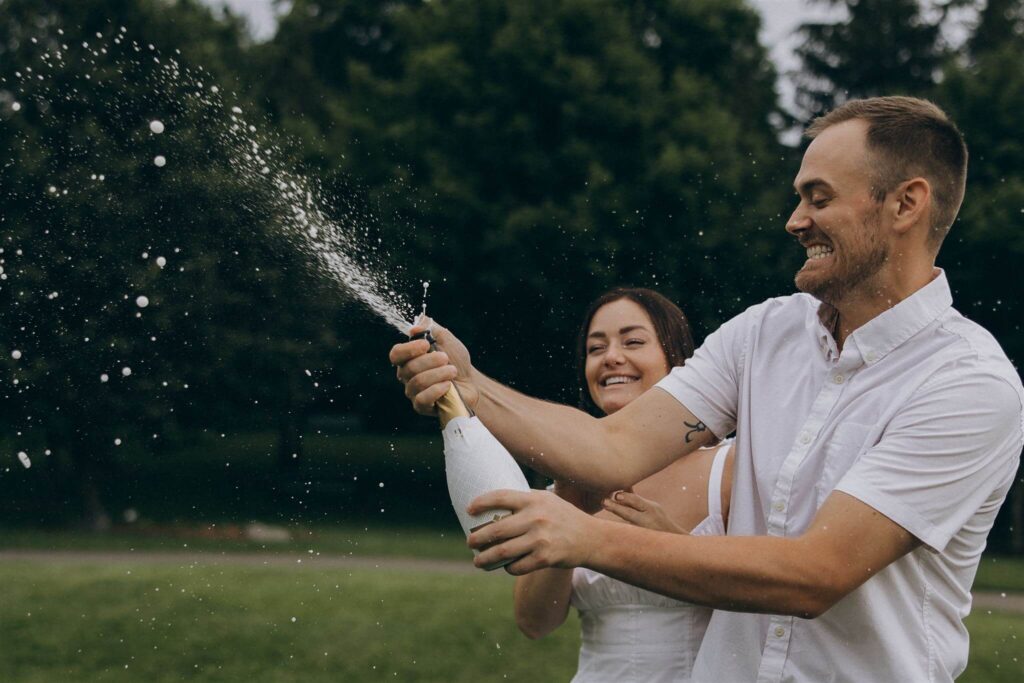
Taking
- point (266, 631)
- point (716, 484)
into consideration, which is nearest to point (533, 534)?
point (716, 484)

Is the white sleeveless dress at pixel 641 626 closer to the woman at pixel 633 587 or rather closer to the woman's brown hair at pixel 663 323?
the woman at pixel 633 587

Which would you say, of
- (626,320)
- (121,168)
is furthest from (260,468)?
(626,320)

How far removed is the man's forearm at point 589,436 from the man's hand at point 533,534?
0.93 m

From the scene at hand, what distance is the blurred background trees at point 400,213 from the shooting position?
22375 mm

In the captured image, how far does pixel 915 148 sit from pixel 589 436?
1.40m

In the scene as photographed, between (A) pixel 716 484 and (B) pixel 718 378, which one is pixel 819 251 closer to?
(B) pixel 718 378

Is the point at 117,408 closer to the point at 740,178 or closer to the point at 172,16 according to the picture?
the point at 172,16

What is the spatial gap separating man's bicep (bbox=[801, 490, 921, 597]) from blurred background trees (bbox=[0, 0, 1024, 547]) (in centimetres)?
1721

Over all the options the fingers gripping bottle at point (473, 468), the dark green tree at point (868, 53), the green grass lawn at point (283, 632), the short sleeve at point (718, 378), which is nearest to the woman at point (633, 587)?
the short sleeve at point (718, 378)

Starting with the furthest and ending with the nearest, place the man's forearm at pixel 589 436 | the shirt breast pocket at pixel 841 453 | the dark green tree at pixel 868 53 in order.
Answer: the dark green tree at pixel 868 53 < the man's forearm at pixel 589 436 < the shirt breast pocket at pixel 841 453

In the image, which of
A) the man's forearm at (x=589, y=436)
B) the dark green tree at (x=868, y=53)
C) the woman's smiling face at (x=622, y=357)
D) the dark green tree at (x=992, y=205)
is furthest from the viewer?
the dark green tree at (x=868, y=53)

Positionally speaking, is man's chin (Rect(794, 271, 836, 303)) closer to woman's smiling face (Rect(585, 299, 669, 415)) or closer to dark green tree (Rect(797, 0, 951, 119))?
woman's smiling face (Rect(585, 299, 669, 415))

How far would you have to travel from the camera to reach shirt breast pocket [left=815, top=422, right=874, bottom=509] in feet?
11.8

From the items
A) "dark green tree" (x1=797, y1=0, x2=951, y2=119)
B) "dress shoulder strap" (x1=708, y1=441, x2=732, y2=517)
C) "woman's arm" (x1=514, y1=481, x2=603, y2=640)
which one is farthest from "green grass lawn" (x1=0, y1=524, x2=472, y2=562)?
"dress shoulder strap" (x1=708, y1=441, x2=732, y2=517)
